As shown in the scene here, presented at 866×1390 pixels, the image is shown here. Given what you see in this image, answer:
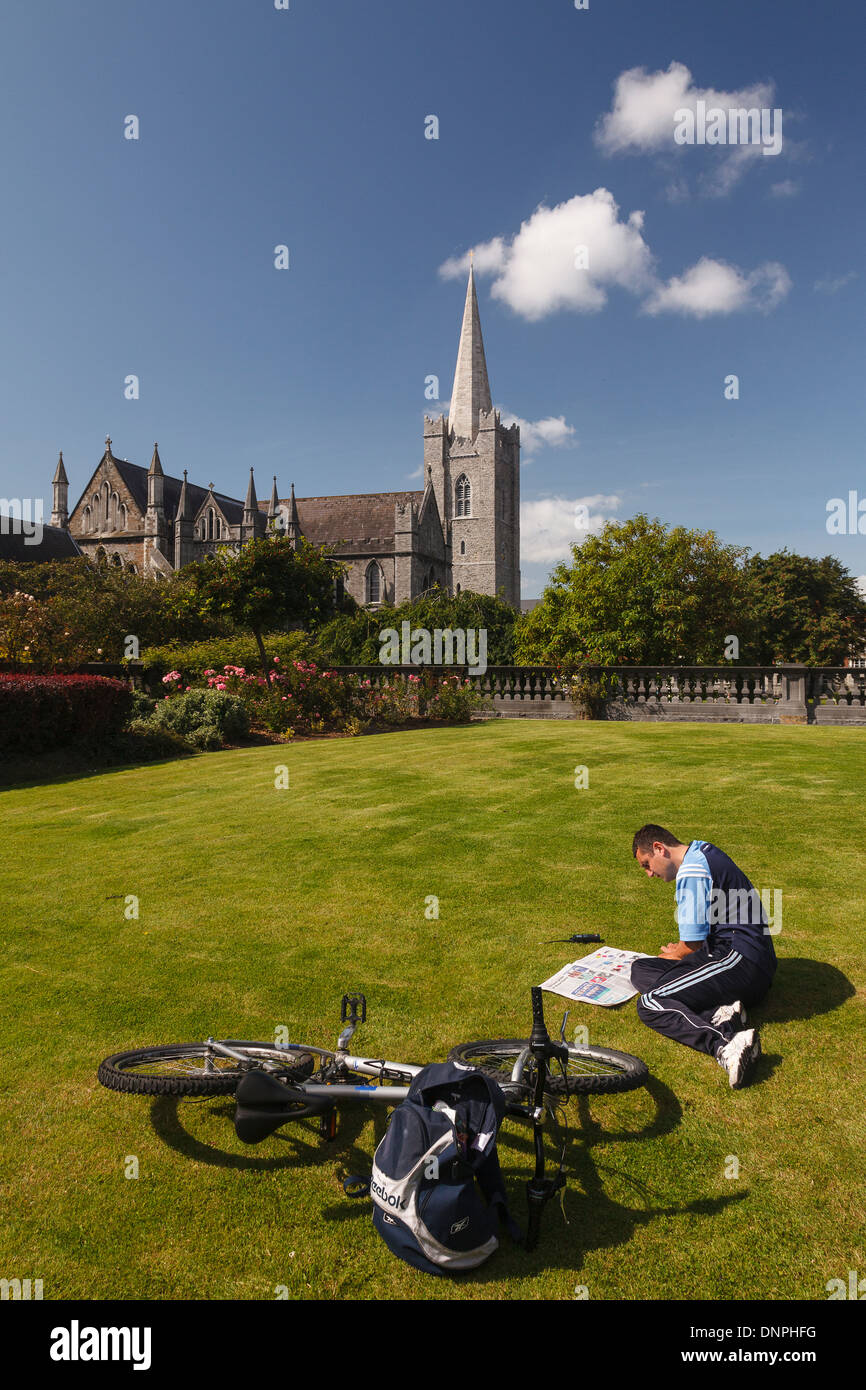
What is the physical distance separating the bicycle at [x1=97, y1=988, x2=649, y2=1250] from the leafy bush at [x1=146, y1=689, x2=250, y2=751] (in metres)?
12.9

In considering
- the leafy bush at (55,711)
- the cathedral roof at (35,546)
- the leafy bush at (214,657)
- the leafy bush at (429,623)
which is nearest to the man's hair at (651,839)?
the leafy bush at (55,711)

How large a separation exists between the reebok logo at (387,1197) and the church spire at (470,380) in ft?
312

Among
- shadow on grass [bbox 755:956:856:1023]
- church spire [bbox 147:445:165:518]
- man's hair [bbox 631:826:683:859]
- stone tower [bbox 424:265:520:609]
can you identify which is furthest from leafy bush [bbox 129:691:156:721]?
stone tower [bbox 424:265:520:609]

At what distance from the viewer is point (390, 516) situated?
83.3 metres

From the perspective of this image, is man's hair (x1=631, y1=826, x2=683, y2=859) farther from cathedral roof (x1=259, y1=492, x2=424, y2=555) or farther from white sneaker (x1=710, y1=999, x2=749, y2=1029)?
cathedral roof (x1=259, y1=492, x2=424, y2=555)

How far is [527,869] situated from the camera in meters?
7.06

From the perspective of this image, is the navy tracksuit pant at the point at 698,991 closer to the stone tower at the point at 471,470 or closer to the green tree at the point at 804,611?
the green tree at the point at 804,611

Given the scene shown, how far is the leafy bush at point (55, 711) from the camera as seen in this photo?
45.4 feet

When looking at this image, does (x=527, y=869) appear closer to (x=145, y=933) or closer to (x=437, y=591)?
(x=145, y=933)

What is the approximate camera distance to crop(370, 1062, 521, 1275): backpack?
2.70 meters

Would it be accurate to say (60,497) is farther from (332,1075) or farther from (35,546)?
(332,1075)

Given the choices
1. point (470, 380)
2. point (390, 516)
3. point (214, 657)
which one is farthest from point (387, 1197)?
point (470, 380)
